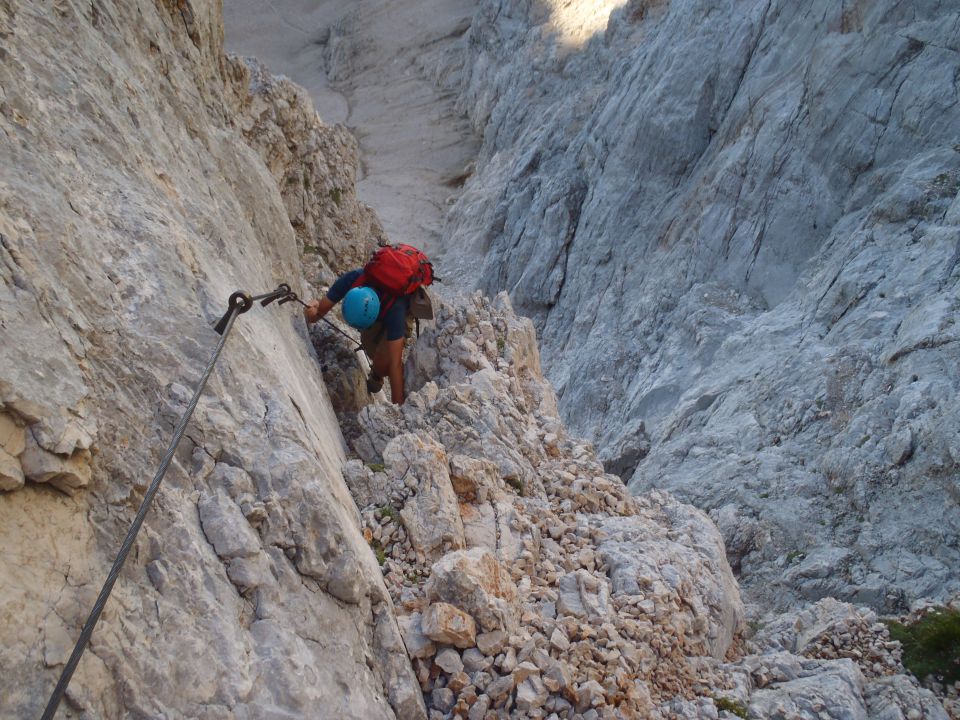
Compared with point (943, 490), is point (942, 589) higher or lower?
lower

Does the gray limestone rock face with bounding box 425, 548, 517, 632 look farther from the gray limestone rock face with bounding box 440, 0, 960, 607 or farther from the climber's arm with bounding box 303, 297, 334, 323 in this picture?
the gray limestone rock face with bounding box 440, 0, 960, 607

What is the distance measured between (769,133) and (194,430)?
1687 cm

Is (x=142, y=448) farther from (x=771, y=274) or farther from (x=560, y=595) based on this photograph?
(x=771, y=274)

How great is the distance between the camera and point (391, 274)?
22.6 ft

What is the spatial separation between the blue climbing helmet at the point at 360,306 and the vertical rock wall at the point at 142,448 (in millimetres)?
1303

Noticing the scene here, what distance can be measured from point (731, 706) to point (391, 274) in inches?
181

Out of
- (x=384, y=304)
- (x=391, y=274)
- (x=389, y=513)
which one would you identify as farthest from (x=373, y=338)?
(x=389, y=513)

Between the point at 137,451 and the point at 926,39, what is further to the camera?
the point at 926,39

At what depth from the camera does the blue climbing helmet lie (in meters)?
6.49

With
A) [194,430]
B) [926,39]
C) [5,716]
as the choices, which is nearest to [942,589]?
[194,430]

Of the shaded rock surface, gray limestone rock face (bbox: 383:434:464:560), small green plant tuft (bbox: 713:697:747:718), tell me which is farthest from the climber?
small green plant tuft (bbox: 713:697:747:718)

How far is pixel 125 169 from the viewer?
4223 millimetres

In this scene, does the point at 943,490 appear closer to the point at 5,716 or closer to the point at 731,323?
the point at 731,323

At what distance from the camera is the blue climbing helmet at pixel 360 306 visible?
6.49 metres
